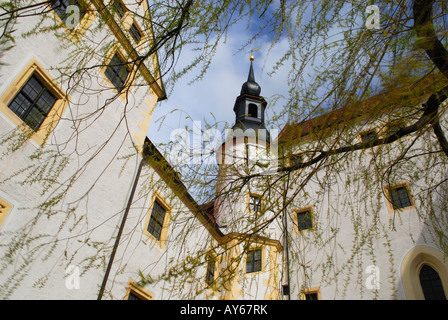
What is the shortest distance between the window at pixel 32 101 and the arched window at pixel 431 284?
11.0 meters

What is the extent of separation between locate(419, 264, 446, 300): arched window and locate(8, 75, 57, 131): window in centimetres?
1096

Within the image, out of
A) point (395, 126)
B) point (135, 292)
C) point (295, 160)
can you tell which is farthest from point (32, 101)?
point (395, 126)

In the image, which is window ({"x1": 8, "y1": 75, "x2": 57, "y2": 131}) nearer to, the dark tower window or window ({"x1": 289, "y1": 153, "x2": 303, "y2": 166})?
window ({"x1": 289, "y1": 153, "x2": 303, "y2": 166})

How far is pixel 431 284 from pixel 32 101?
1141cm

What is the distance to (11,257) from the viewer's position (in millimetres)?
A: 4453

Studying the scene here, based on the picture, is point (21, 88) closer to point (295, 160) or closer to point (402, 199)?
point (295, 160)

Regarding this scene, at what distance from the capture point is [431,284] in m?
8.74

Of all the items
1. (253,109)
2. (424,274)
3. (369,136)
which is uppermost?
(253,109)

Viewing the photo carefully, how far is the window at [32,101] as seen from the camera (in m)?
5.13

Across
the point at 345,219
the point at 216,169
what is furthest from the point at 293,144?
the point at 345,219

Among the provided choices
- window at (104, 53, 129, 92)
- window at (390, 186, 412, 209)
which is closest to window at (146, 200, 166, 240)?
window at (104, 53, 129, 92)

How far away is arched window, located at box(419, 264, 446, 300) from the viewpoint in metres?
8.52

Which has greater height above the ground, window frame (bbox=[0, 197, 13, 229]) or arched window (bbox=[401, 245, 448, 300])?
arched window (bbox=[401, 245, 448, 300])

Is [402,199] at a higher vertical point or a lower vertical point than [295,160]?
higher
